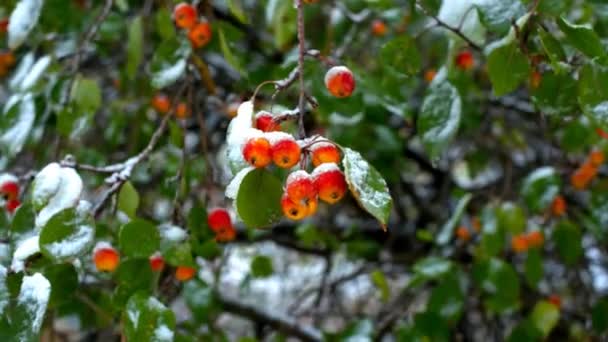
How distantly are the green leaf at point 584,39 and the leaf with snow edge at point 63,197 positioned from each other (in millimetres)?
717

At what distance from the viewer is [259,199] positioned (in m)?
0.85

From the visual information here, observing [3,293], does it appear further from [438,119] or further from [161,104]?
[161,104]

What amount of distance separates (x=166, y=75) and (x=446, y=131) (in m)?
0.54

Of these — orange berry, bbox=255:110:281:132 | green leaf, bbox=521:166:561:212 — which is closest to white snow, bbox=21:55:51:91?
orange berry, bbox=255:110:281:132

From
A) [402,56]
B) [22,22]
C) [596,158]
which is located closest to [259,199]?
[402,56]

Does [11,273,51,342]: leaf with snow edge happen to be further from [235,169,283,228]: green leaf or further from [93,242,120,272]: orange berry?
[235,169,283,228]: green leaf

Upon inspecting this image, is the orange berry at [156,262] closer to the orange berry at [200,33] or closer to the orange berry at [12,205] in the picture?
the orange berry at [12,205]

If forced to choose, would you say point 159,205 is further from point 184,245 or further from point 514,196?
point 184,245

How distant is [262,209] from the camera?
85cm

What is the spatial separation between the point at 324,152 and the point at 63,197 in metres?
0.44

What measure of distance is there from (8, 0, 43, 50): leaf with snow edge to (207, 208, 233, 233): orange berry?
1.80ft

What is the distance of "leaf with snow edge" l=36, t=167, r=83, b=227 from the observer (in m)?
1.04

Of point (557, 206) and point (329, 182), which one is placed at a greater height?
point (329, 182)

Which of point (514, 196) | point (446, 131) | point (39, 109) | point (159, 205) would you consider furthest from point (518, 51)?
point (159, 205)
